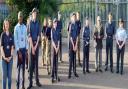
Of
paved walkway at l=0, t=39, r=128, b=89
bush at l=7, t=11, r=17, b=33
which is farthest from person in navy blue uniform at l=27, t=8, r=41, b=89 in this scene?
bush at l=7, t=11, r=17, b=33

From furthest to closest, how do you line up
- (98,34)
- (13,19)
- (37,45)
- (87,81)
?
(13,19) < (98,34) < (87,81) < (37,45)

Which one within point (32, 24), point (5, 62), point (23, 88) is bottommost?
point (23, 88)

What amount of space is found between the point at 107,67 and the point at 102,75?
3.24ft

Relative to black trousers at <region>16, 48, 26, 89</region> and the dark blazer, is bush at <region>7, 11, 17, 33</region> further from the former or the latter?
→ black trousers at <region>16, 48, 26, 89</region>

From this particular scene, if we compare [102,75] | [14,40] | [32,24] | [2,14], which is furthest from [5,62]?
[2,14]

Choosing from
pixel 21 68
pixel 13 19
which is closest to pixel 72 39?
pixel 21 68

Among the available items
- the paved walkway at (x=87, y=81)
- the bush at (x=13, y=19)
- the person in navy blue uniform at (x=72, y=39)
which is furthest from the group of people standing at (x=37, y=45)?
the bush at (x=13, y=19)

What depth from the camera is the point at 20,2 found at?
27.3 m

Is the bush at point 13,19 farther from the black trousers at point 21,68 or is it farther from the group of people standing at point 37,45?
the black trousers at point 21,68

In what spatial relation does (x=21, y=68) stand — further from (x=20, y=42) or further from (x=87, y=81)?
(x=87, y=81)

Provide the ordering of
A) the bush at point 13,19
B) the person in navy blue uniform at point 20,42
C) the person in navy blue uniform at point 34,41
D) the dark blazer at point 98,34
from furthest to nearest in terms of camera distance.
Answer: the bush at point 13,19
the dark blazer at point 98,34
the person in navy blue uniform at point 34,41
the person in navy blue uniform at point 20,42

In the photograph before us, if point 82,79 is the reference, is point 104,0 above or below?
above

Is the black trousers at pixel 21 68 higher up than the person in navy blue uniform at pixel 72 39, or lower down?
lower down

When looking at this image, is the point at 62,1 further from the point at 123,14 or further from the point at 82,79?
the point at 82,79
